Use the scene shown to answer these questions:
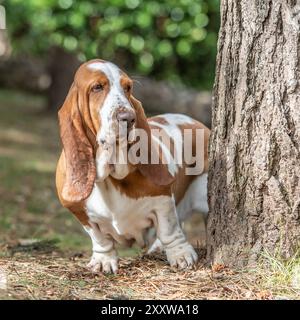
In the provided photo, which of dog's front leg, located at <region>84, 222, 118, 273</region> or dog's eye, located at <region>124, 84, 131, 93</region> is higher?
dog's eye, located at <region>124, 84, 131, 93</region>

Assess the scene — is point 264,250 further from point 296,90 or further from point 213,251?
point 296,90

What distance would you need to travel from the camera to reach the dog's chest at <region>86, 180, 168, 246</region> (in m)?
4.25

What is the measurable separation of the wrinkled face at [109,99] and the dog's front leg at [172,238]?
2.03ft

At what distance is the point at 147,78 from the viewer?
11.7m

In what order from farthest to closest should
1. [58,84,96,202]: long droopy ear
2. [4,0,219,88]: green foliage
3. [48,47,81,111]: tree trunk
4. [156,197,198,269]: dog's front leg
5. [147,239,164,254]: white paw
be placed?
1. [48,47,81,111]: tree trunk
2. [4,0,219,88]: green foliage
3. [147,239,164,254]: white paw
4. [156,197,198,269]: dog's front leg
5. [58,84,96,202]: long droopy ear

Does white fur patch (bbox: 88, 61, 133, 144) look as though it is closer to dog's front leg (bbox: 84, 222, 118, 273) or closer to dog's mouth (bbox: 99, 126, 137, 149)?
dog's mouth (bbox: 99, 126, 137, 149)

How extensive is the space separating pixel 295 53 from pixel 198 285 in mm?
1277

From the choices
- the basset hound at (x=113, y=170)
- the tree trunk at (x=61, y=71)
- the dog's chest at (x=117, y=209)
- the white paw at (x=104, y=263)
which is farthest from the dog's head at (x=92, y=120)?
the tree trunk at (x=61, y=71)

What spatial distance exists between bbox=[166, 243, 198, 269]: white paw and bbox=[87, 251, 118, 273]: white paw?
31 centimetres

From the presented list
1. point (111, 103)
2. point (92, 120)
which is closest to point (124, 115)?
point (111, 103)

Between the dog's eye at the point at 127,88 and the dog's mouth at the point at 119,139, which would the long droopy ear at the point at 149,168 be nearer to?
the dog's eye at the point at 127,88

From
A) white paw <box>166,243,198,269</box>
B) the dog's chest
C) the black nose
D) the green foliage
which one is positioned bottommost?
white paw <box>166,243,198,269</box>

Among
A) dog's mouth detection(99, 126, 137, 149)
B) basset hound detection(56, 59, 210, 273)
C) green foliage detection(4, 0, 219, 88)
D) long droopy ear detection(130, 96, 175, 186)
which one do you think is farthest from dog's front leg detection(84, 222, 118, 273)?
green foliage detection(4, 0, 219, 88)
